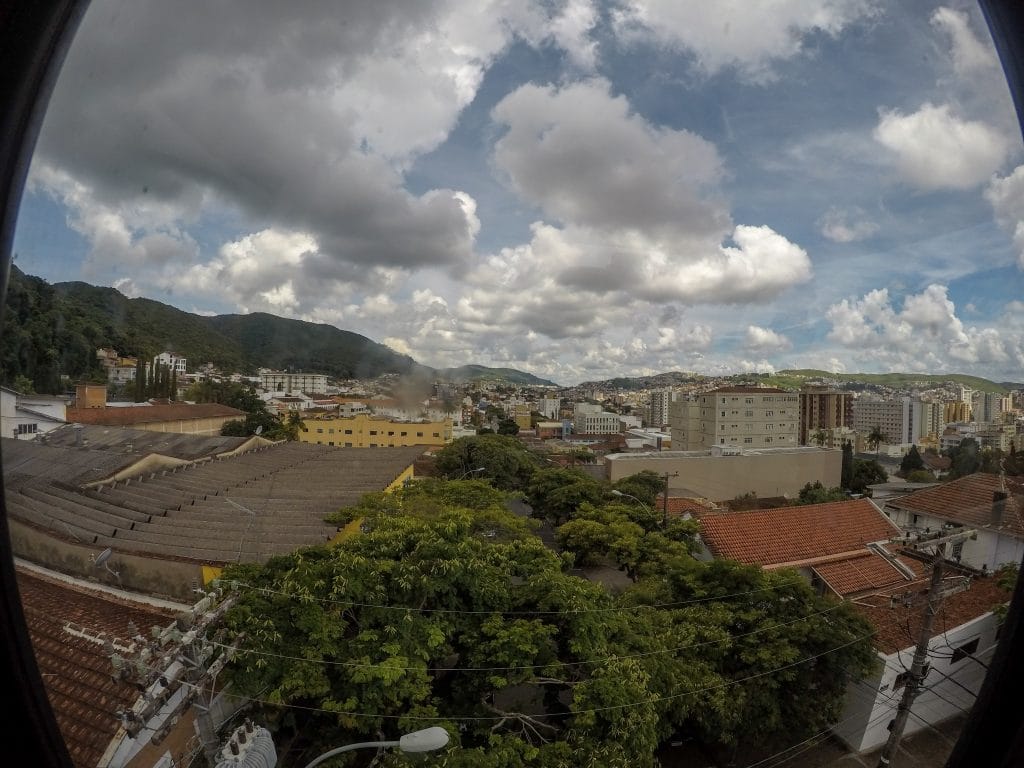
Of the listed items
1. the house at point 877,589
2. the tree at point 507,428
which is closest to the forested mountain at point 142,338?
the house at point 877,589

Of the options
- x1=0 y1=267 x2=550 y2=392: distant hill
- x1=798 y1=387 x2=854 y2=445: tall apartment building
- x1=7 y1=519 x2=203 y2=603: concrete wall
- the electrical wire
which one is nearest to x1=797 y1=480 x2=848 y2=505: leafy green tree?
the electrical wire

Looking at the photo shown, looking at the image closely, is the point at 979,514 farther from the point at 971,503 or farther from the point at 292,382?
the point at 292,382

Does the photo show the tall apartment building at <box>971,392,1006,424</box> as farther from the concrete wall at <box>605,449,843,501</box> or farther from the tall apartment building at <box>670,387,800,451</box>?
the tall apartment building at <box>670,387,800,451</box>

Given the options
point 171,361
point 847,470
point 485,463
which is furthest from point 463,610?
point 847,470

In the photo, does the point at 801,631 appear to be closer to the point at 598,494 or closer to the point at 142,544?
the point at 142,544

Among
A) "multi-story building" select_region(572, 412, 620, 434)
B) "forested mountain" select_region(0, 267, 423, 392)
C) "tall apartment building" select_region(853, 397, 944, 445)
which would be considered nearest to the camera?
"forested mountain" select_region(0, 267, 423, 392)

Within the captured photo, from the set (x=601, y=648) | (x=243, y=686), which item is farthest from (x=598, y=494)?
(x=243, y=686)

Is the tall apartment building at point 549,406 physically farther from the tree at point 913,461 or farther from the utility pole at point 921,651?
the utility pole at point 921,651
